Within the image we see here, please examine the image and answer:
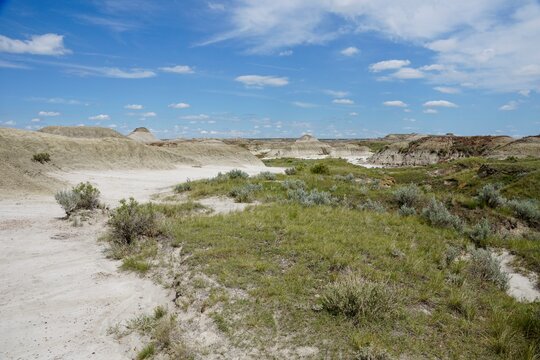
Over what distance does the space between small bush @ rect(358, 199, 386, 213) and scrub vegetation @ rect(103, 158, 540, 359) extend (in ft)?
0.37

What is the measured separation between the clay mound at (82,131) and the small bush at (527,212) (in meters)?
76.3

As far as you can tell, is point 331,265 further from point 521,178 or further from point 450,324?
point 521,178

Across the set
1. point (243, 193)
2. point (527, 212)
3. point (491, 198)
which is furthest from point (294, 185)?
point (527, 212)

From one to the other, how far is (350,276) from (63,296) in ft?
17.9

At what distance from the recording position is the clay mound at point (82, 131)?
247 ft

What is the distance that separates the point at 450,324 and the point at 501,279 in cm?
281

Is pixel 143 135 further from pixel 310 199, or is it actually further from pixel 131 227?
pixel 131 227

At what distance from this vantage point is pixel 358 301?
213 inches

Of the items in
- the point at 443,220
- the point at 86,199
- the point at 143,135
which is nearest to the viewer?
the point at 443,220

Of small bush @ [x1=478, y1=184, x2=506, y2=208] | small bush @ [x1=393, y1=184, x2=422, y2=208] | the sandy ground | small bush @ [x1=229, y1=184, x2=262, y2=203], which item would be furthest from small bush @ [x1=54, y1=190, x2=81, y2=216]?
small bush @ [x1=478, y1=184, x2=506, y2=208]

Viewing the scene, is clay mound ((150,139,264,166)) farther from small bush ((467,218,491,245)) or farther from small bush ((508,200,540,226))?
small bush ((467,218,491,245))

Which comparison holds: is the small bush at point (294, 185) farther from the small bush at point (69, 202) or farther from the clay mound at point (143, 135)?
the clay mound at point (143, 135)

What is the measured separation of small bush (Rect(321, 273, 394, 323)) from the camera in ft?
17.6

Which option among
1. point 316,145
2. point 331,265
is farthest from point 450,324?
point 316,145
